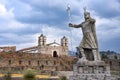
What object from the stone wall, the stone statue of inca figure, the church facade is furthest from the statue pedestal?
the church facade

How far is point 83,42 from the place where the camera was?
1850cm

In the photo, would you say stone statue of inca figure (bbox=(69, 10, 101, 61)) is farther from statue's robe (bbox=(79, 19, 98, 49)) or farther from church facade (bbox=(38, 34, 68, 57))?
church facade (bbox=(38, 34, 68, 57))

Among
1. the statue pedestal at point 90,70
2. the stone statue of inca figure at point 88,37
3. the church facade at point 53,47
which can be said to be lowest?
the statue pedestal at point 90,70

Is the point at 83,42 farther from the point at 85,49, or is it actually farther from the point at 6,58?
the point at 6,58

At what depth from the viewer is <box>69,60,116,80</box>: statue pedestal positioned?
57.4 ft

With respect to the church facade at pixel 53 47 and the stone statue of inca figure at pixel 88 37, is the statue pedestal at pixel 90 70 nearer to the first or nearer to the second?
the stone statue of inca figure at pixel 88 37

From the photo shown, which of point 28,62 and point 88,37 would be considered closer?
point 88,37

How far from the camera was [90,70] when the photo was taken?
1780cm

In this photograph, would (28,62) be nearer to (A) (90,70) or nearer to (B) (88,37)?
(B) (88,37)

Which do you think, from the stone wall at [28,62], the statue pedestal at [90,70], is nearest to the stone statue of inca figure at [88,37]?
the statue pedestal at [90,70]

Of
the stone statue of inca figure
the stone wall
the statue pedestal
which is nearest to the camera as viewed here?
the statue pedestal

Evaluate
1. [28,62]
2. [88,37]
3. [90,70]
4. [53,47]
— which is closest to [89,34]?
[88,37]

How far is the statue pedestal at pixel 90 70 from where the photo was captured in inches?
688

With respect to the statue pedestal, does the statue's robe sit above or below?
above
